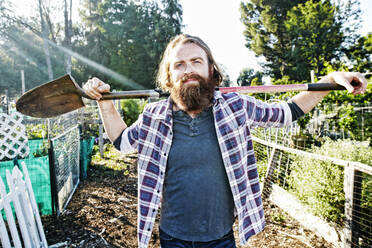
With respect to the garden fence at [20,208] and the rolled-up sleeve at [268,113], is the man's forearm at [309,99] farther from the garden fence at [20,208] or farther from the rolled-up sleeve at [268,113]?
the garden fence at [20,208]

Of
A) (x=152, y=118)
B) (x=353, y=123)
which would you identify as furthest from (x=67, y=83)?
(x=353, y=123)

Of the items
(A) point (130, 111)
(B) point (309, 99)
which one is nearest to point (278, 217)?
(B) point (309, 99)

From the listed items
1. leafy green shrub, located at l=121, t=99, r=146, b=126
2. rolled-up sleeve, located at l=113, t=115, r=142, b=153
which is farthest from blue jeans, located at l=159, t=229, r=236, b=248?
leafy green shrub, located at l=121, t=99, r=146, b=126

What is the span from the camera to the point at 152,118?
5.16 ft

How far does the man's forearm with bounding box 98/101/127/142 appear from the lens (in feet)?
5.32

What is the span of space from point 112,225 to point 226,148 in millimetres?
3108

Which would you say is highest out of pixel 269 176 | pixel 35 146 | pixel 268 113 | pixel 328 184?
pixel 268 113

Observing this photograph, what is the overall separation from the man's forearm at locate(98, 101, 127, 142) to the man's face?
40 cm

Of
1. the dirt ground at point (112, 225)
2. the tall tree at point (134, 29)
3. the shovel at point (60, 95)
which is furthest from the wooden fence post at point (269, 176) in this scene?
the tall tree at point (134, 29)

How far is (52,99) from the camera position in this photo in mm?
2047

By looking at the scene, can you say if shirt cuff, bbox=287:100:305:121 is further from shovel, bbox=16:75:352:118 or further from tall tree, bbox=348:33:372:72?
tall tree, bbox=348:33:372:72

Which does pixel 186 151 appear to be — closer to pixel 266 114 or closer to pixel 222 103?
pixel 222 103

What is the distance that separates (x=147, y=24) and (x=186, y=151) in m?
29.4

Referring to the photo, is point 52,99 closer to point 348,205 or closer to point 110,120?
point 110,120
